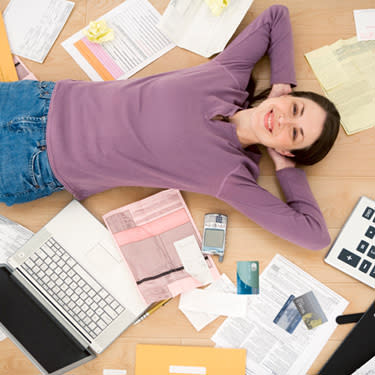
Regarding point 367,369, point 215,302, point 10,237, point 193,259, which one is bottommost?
point 367,369

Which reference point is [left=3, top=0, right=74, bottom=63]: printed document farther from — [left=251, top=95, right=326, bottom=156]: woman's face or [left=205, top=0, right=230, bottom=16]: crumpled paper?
[left=251, top=95, right=326, bottom=156]: woman's face

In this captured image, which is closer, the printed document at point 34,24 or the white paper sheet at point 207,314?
the white paper sheet at point 207,314

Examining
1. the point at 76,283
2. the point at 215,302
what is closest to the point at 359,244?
the point at 215,302

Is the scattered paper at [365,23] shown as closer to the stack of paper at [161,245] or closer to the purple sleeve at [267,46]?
the purple sleeve at [267,46]

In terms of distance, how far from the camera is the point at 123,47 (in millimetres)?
1224

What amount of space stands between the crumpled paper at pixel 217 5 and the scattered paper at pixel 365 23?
1.45ft

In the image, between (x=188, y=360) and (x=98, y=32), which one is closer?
(x=188, y=360)

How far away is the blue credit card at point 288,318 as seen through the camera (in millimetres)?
1055

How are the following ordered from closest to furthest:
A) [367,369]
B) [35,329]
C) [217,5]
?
[35,329]
[367,369]
[217,5]

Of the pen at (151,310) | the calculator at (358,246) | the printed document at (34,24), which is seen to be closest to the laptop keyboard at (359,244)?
the calculator at (358,246)

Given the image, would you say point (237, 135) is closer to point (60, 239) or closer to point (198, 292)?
point (198, 292)

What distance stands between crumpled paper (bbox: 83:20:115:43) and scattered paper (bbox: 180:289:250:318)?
0.85 meters

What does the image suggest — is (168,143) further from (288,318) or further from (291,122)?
(288,318)

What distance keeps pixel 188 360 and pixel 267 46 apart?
0.97 meters
